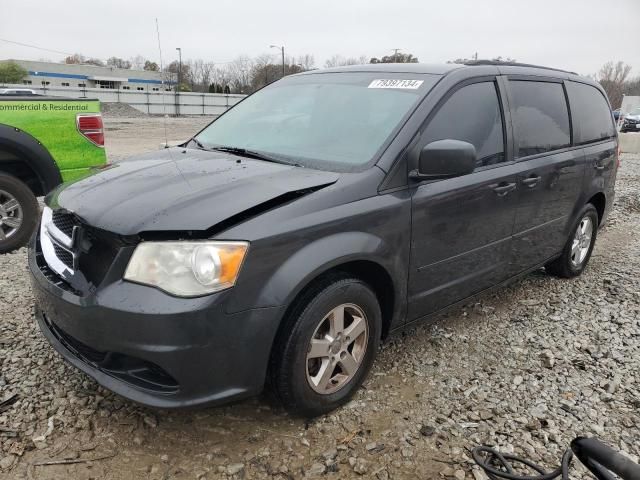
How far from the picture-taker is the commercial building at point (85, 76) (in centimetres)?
6250

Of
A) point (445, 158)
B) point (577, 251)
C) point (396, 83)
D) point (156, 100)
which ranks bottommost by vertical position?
point (577, 251)

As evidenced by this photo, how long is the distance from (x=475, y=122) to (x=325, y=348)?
1766 mm

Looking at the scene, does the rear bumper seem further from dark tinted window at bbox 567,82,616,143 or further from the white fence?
the white fence

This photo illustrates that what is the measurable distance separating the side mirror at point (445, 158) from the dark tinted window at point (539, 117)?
3.45 ft

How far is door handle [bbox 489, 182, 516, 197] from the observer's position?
3.33 metres

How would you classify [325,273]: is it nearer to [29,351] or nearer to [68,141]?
[29,351]

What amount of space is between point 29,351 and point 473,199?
2.87 m

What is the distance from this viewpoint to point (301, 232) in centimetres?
230

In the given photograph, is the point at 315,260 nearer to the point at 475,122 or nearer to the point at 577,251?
the point at 475,122

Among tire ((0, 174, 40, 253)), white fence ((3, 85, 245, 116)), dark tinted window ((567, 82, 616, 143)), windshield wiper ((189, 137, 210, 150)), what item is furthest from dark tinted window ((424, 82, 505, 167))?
white fence ((3, 85, 245, 116))

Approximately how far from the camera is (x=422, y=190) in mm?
2863

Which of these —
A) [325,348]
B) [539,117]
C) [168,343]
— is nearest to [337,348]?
[325,348]

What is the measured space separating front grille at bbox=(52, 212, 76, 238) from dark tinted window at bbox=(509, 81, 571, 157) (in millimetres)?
Result: 2833

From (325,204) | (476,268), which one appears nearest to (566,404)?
(476,268)
